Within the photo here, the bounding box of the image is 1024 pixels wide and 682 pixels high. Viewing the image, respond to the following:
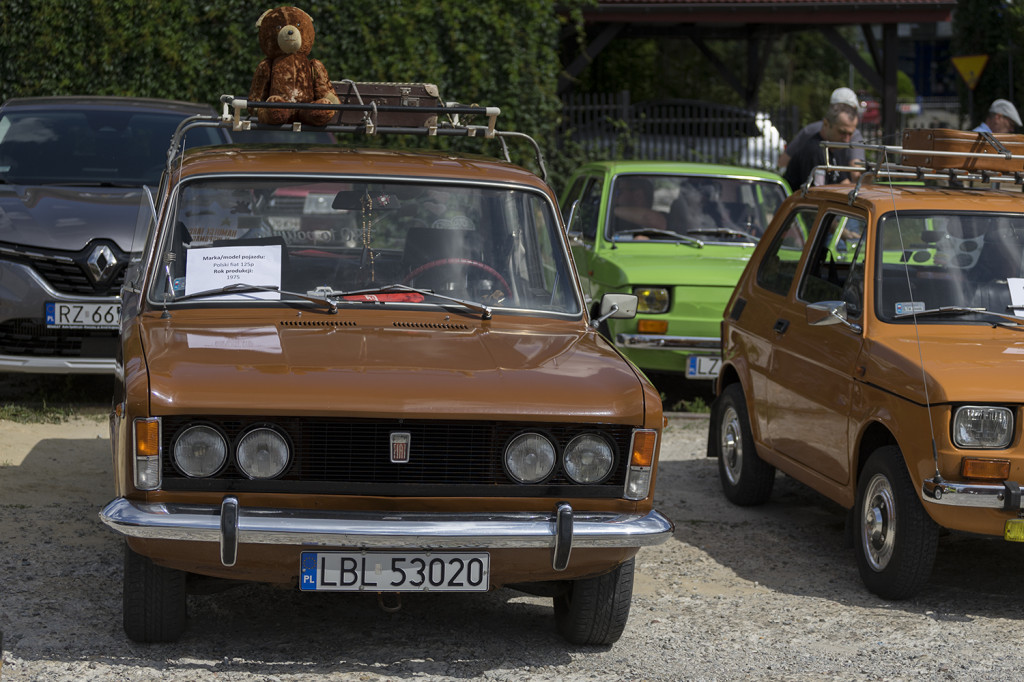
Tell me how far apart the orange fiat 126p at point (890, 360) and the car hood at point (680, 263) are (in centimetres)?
193

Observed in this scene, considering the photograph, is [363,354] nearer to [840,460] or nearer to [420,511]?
[420,511]

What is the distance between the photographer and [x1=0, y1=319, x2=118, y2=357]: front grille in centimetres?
863

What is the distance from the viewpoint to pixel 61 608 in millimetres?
5422

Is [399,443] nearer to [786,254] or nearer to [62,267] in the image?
Result: [786,254]

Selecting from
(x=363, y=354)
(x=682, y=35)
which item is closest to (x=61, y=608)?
(x=363, y=354)

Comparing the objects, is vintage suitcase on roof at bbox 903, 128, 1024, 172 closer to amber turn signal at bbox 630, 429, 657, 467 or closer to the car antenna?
the car antenna

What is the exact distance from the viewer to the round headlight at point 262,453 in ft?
14.7

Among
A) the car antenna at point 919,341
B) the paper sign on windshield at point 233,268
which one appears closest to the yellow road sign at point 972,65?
the car antenna at point 919,341

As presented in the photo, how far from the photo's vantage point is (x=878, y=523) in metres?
6.09

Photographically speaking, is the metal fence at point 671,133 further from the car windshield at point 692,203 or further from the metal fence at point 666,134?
the car windshield at point 692,203

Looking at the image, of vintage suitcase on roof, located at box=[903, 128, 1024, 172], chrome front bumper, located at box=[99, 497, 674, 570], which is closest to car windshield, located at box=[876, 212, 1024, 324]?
vintage suitcase on roof, located at box=[903, 128, 1024, 172]

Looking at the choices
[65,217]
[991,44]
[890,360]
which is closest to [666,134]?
[65,217]

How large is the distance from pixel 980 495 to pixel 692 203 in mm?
5822

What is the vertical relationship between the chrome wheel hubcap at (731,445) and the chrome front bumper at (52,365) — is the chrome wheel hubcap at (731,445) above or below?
below
